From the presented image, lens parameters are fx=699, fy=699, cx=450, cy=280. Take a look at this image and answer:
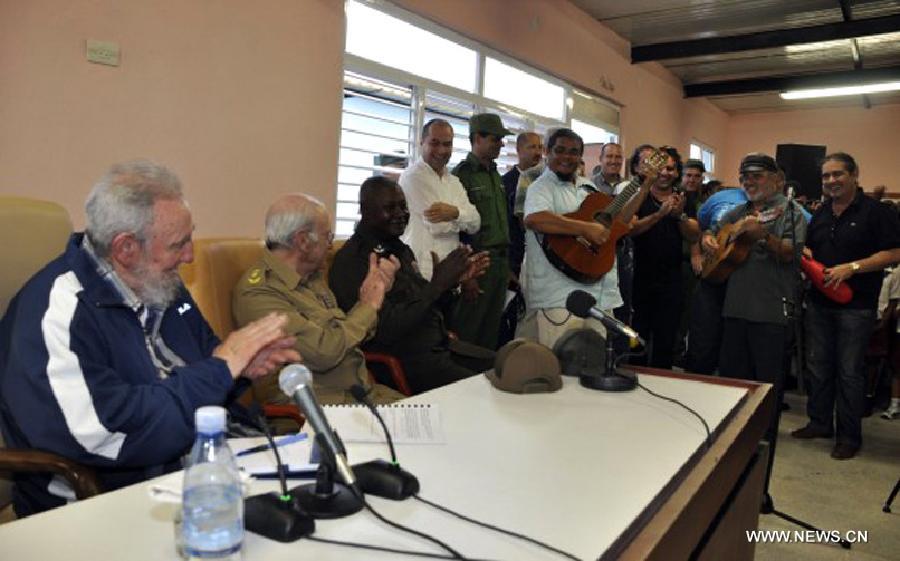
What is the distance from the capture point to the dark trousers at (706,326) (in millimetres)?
4055

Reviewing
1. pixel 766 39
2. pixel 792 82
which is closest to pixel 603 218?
pixel 766 39

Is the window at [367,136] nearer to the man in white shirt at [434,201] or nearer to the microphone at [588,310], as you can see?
the man in white shirt at [434,201]

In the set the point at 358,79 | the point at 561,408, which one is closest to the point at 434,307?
the point at 561,408

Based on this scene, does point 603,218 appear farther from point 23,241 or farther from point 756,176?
point 23,241

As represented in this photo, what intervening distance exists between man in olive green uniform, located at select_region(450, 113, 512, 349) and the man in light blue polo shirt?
331 millimetres

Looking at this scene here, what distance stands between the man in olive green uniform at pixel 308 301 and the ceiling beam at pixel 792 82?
8.59 m

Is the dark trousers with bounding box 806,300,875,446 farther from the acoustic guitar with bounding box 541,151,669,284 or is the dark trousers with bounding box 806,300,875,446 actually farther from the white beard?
the white beard

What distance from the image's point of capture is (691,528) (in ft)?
4.48

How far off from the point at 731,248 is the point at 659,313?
91cm

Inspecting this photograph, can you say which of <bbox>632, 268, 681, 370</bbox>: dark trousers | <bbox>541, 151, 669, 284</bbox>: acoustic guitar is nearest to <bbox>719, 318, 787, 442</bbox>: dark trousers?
<bbox>632, 268, 681, 370</bbox>: dark trousers

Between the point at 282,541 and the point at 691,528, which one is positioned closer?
the point at 282,541

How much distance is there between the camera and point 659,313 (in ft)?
14.9

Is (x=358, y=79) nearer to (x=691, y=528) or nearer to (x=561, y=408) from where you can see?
(x=561, y=408)

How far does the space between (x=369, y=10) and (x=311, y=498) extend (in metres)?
3.94
